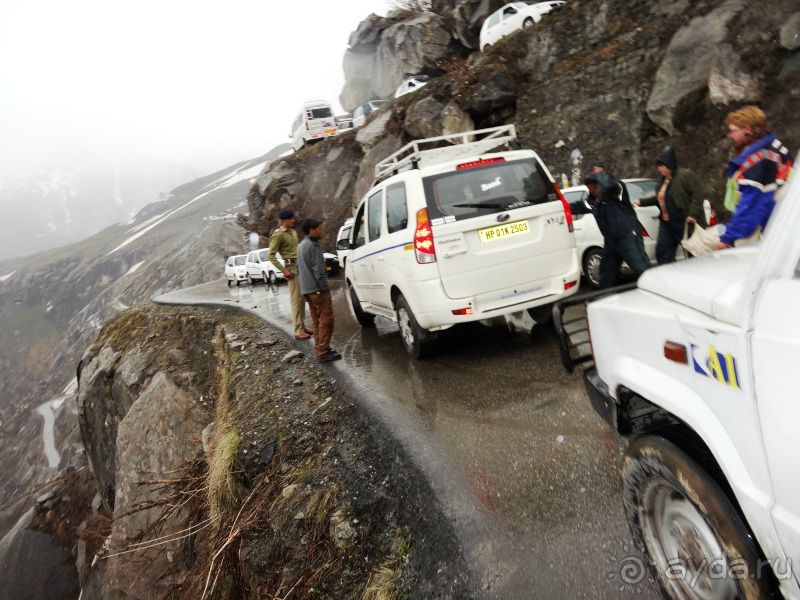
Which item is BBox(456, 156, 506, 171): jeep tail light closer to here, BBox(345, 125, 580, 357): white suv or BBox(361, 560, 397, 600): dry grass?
BBox(345, 125, 580, 357): white suv

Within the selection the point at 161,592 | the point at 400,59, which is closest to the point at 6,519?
the point at 161,592

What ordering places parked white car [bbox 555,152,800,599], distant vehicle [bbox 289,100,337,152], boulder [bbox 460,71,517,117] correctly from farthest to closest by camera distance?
distant vehicle [bbox 289,100,337,152]
boulder [bbox 460,71,517,117]
parked white car [bbox 555,152,800,599]

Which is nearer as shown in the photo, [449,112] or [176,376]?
[176,376]

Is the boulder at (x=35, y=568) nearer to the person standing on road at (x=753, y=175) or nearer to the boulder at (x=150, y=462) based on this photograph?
the boulder at (x=150, y=462)

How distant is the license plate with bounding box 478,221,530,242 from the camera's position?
4.95 meters

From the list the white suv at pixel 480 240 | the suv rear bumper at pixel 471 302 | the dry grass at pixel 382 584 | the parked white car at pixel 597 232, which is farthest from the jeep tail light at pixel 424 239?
the parked white car at pixel 597 232

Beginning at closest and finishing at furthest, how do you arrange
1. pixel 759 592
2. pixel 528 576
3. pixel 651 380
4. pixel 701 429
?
pixel 759 592 → pixel 701 429 → pixel 651 380 → pixel 528 576

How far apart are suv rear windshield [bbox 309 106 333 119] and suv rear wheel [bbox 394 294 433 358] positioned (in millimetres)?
29758

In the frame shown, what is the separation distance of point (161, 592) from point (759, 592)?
592 centimetres

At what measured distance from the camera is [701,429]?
1591 millimetres

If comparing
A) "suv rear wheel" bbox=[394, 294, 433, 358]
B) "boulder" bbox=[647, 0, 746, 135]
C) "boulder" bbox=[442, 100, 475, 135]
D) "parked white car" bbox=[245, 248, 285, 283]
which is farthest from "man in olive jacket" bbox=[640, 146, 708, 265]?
"parked white car" bbox=[245, 248, 285, 283]

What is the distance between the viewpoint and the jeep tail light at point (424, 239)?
491 cm

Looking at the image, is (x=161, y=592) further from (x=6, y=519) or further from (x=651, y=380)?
(x=6, y=519)

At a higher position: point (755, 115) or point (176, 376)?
point (755, 115)
